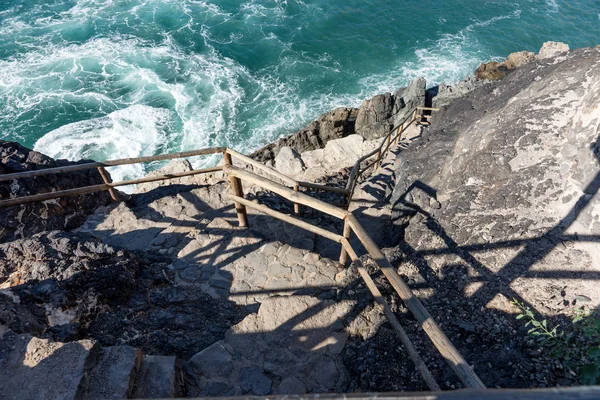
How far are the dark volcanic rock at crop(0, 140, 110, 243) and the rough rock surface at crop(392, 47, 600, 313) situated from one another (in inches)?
229

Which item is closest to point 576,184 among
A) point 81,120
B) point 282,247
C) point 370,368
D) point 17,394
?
point 370,368

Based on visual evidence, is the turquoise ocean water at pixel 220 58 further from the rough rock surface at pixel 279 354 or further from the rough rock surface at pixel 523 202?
the rough rock surface at pixel 279 354

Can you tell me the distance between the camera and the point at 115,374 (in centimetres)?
307

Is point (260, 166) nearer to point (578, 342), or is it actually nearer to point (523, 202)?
point (523, 202)

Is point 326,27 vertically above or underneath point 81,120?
above

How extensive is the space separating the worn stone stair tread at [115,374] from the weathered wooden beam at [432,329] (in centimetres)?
241

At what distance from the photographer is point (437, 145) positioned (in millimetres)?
8422

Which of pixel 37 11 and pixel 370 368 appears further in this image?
pixel 37 11

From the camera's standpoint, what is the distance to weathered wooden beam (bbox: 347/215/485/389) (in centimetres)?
239

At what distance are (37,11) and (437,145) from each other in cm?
3104

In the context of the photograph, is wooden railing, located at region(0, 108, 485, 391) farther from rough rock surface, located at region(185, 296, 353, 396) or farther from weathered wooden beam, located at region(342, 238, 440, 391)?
rough rock surface, located at region(185, 296, 353, 396)

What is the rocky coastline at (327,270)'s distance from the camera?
3.70 m

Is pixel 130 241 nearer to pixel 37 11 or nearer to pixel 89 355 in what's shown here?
pixel 89 355

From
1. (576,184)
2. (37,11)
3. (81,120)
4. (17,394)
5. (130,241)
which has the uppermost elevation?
(576,184)
